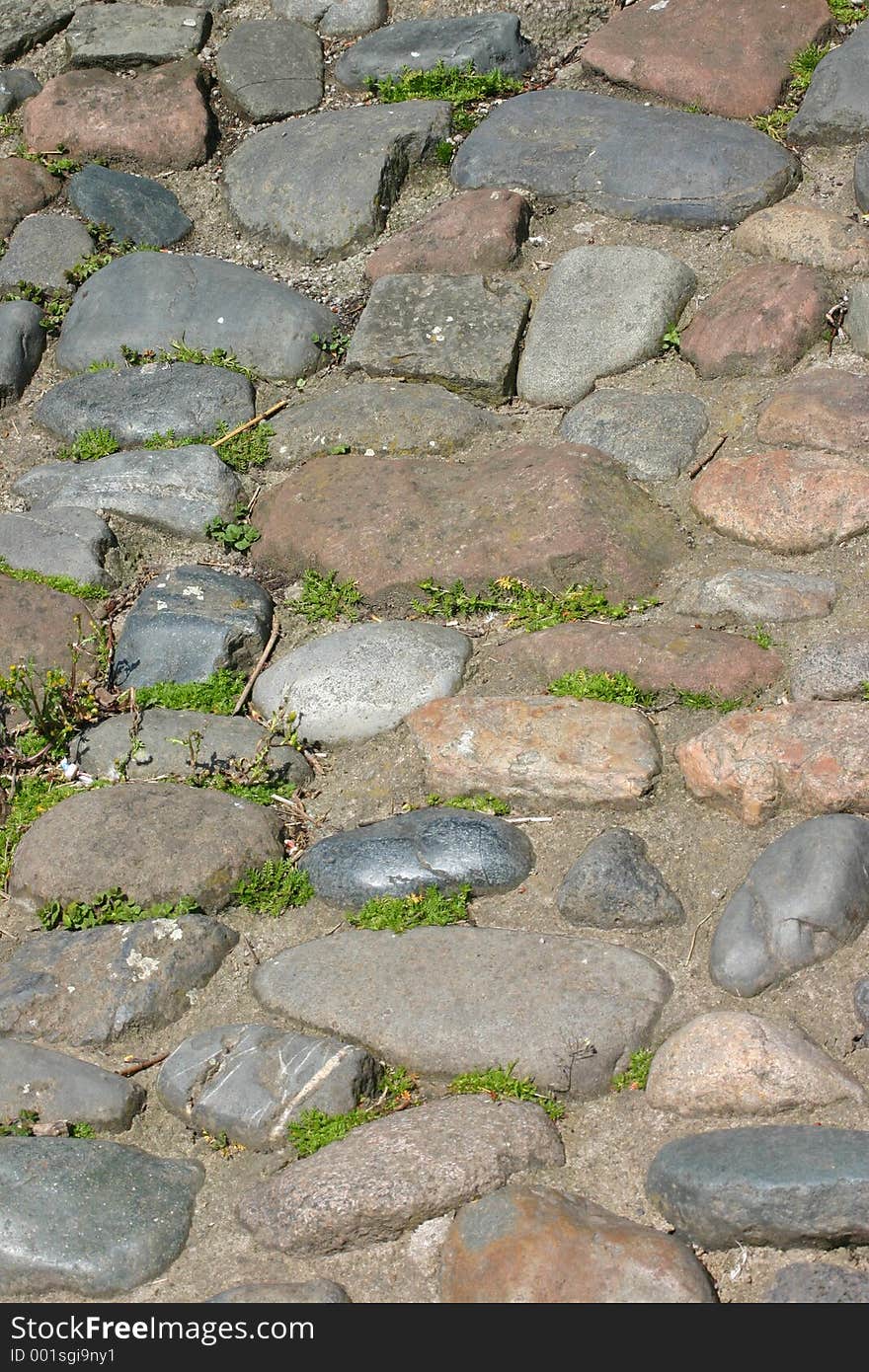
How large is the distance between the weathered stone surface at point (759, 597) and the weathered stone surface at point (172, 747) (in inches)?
41.7

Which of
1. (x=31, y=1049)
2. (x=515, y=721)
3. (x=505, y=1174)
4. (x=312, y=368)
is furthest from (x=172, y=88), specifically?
(x=505, y=1174)

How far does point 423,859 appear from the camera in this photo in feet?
10.2

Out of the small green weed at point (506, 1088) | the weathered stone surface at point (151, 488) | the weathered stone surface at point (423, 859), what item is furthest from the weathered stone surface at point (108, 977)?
the weathered stone surface at point (151, 488)

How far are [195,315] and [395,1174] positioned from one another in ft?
10.5

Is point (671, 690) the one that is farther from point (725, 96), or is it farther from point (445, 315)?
point (725, 96)

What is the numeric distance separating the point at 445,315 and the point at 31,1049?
273cm

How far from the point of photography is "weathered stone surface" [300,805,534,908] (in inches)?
122

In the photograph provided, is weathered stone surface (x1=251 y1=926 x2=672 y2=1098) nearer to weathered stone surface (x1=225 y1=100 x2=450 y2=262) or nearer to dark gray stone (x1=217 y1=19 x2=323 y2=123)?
weathered stone surface (x1=225 y1=100 x2=450 y2=262)

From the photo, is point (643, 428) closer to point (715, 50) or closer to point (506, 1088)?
point (715, 50)

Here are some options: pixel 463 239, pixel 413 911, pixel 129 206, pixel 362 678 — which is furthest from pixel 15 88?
pixel 413 911

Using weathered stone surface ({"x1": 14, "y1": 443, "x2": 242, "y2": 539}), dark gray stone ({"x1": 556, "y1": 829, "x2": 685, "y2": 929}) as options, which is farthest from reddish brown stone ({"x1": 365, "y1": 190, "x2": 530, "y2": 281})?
dark gray stone ({"x1": 556, "y1": 829, "x2": 685, "y2": 929})

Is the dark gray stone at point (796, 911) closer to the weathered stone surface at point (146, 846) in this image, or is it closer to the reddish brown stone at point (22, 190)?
the weathered stone surface at point (146, 846)

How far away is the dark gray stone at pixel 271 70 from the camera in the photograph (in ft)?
18.4

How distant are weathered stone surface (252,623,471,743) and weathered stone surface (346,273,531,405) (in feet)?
3.65
